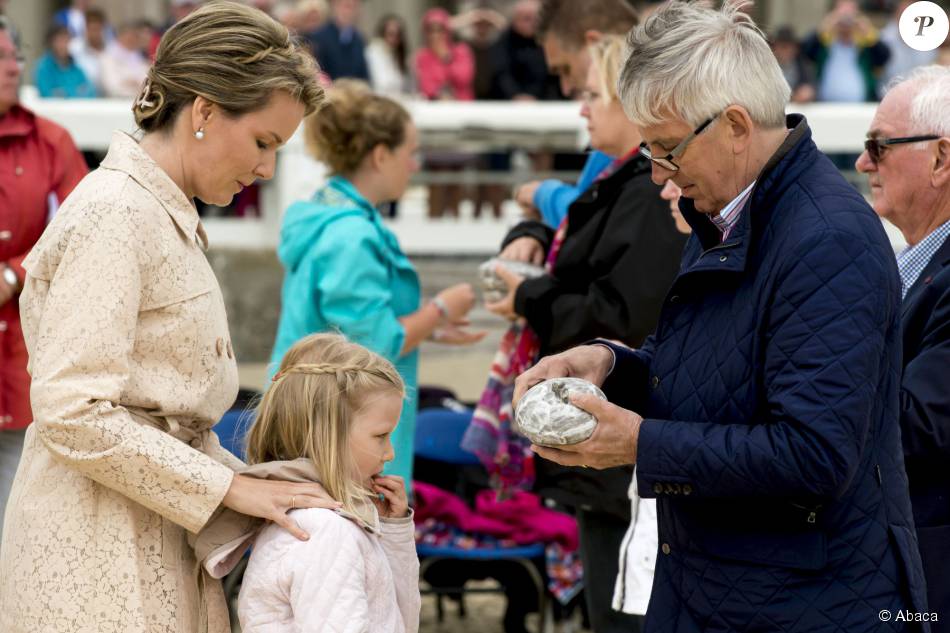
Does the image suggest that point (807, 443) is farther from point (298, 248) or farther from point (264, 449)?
point (298, 248)

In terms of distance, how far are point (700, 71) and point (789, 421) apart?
62 cm

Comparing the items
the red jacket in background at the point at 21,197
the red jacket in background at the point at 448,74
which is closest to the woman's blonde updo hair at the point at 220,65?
the red jacket in background at the point at 21,197

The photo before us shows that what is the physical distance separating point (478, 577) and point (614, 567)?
52.1 inches

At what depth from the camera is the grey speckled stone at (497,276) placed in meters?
4.01

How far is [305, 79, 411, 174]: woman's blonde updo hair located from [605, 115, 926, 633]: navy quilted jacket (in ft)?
6.58

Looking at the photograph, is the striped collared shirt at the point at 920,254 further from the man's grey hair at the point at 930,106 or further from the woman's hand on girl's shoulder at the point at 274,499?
the woman's hand on girl's shoulder at the point at 274,499

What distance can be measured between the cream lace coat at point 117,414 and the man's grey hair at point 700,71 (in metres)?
0.87

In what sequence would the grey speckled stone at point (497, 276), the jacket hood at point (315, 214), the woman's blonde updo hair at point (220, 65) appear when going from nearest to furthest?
the woman's blonde updo hair at point (220, 65)
the grey speckled stone at point (497, 276)
the jacket hood at point (315, 214)

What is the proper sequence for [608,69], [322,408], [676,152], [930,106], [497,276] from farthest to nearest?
[497,276] → [608,69] → [930,106] → [322,408] → [676,152]

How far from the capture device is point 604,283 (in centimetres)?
363

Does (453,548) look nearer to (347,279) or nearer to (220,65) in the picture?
(347,279)
